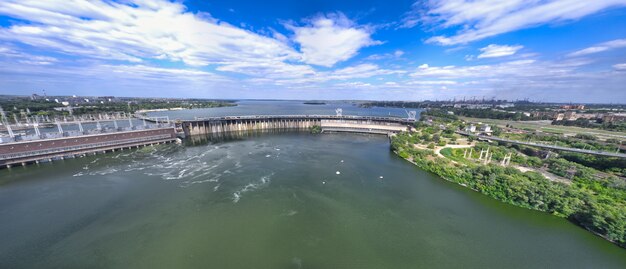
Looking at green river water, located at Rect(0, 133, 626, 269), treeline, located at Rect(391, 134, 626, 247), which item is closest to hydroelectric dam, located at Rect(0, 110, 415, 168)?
green river water, located at Rect(0, 133, 626, 269)

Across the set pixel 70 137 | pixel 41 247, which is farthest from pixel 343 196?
→ pixel 70 137

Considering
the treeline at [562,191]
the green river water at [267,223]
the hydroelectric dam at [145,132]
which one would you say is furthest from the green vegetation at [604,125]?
the green river water at [267,223]

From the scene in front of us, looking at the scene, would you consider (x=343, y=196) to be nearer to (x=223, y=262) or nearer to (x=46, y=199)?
(x=223, y=262)

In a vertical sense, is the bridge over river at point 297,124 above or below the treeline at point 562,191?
above

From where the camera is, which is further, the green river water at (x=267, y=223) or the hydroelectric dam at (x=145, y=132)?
the hydroelectric dam at (x=145, y=132)

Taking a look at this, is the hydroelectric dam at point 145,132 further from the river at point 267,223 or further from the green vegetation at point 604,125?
the green vegetation at point 604,125

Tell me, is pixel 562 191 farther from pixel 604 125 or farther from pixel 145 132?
pixel 604 125
